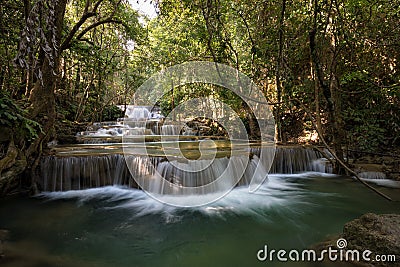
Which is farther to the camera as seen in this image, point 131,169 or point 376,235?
point 131,169

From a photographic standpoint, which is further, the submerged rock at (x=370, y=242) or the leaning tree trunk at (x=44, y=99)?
the leaning tree trunk at (x=44, y=99)

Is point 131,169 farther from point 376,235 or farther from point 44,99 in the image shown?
point 376,235

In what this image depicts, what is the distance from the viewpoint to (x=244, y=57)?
37.6 ft

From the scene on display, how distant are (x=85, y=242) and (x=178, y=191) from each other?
261cm

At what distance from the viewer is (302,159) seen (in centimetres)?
820

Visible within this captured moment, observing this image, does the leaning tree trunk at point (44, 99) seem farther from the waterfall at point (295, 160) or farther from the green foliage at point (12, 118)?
the waterfall at point (295, 160)

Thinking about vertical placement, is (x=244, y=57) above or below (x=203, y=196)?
above

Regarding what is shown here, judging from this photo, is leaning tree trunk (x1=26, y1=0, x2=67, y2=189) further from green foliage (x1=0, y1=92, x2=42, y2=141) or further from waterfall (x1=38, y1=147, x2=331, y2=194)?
green foliage (x1=0, y1=92, x2=42, y2=141)

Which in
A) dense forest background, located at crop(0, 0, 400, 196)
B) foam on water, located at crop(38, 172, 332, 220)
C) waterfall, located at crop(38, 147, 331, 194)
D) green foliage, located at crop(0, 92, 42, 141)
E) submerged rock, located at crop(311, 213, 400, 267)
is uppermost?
dense forest background, located at crop(0, 0, 400, 196)

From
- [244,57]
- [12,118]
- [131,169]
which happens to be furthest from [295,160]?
[12,118]

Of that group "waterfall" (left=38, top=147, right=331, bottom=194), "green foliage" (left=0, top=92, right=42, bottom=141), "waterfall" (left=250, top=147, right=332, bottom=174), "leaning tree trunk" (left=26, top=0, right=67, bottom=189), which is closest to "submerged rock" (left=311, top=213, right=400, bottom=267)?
"waterfall" (left=38, top=147, right=331, bottom=194)

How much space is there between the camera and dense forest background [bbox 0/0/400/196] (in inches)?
170

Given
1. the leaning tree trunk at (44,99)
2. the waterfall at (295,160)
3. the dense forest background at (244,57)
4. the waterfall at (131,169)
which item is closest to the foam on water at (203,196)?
the waterfall at (131,169)

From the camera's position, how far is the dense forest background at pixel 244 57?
4314 mm
